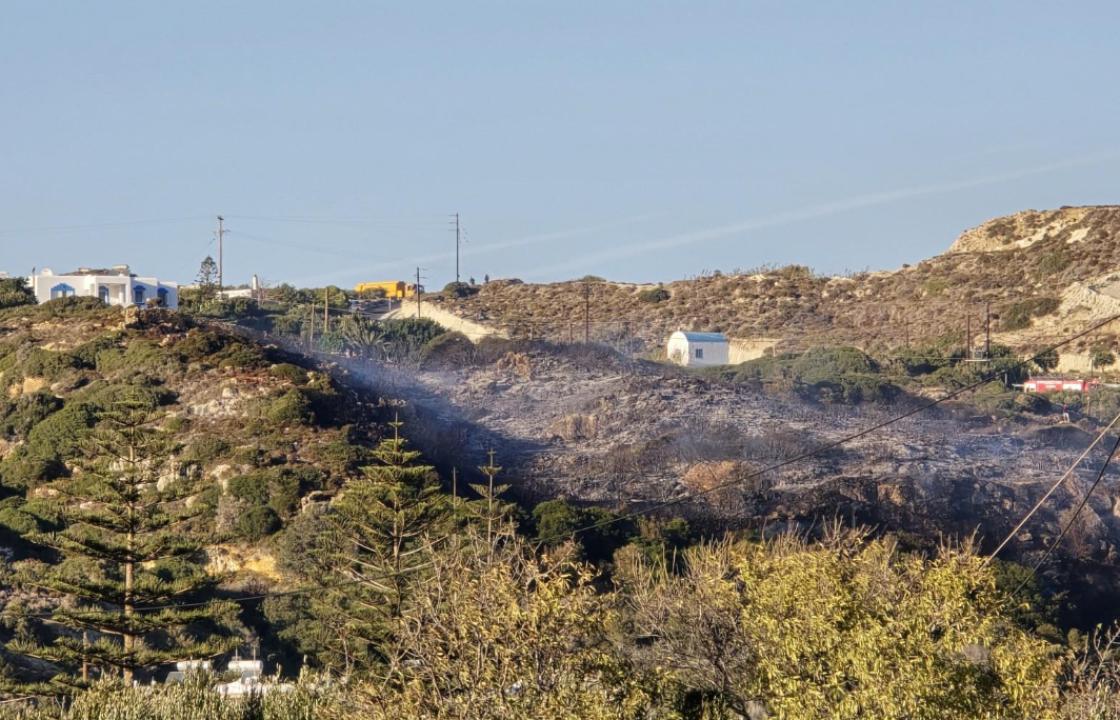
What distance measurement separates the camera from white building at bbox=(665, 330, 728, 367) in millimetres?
82125

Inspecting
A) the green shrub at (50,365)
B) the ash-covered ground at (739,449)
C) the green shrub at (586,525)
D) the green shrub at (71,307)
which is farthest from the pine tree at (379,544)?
the green shrub at (71,307)

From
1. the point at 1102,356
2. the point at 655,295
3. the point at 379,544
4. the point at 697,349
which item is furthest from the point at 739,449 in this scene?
the point at 655,295

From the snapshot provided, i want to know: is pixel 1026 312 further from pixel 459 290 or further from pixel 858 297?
pixel 459 290

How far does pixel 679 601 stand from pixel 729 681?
4408mm

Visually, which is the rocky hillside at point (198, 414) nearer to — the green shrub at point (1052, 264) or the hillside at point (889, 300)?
the hillside at point (889, 300)

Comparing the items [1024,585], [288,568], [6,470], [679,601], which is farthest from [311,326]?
[679,601]

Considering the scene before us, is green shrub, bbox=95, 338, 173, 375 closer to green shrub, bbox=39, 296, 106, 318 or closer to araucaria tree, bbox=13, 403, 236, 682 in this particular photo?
green shrub, bbox=39, 296, 106, 318

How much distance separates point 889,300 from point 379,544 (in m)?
61.5

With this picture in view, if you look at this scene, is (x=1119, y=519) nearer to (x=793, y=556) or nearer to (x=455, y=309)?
(x=793, y=556)

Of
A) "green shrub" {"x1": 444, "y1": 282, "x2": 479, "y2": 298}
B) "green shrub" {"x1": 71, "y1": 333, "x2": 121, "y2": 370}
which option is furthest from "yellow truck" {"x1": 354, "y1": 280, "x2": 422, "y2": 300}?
"green shrub" {"x1": 71, "y1": 333, "x2": 121, "y2": 370}

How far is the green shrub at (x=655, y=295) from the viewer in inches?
3912

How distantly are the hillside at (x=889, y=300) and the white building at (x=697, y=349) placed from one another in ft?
11.6

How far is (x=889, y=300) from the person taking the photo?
93562 mm

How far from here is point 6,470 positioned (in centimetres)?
5141
